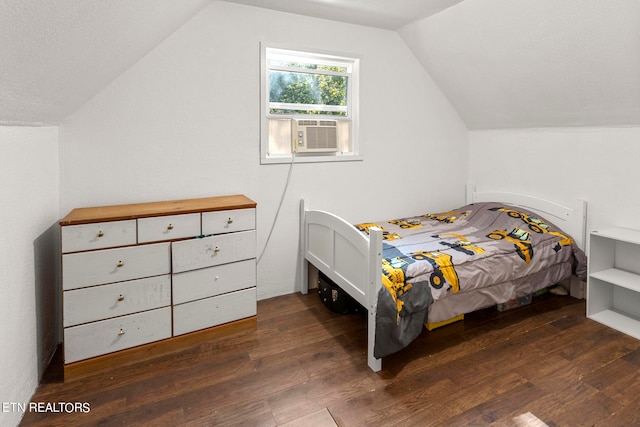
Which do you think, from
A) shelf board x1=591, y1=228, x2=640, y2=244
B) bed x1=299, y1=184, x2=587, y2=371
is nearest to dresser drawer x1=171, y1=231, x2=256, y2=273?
bed x1=299, y1=184, x2=587, y2=371

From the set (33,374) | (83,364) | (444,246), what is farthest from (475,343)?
(33,374)

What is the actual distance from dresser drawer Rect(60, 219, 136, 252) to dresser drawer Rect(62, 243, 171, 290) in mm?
35

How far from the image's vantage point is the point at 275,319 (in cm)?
272

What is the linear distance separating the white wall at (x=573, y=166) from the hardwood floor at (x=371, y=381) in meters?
0.91

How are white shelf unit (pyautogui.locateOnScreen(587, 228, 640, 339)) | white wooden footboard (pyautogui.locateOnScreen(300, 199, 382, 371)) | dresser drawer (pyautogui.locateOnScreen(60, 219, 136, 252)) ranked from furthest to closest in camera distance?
white shelf unit (pyautogui.locateOnScreen(587, 228, 640, 339)) < white wooden footboard (pyautogui.locateOnScreen(300, 199, 382, 371)) < dresser drawer (pyautogui.locateOnScreen(60, 219, 136, 252))

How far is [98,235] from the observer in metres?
2.05

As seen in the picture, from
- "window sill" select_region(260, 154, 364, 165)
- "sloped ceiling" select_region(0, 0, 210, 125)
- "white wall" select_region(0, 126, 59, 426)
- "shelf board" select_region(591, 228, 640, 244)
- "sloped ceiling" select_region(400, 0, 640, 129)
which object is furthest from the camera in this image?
"window sill" select_region(260, 154, 364, 165)

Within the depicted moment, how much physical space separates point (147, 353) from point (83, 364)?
12.8 inches

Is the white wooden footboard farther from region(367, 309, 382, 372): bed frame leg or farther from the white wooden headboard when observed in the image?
the white wooden headboard

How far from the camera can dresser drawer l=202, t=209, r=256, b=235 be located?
7.75 feet

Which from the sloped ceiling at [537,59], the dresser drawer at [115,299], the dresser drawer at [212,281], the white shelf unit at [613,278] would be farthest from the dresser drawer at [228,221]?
the white shelf unit at [613,278]

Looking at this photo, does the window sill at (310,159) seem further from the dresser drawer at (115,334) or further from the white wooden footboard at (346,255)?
the dresser drawer at (115,334)

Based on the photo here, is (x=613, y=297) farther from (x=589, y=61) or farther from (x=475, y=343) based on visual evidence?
(x=589, y=61)

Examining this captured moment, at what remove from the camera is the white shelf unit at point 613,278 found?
2623 millimetres
